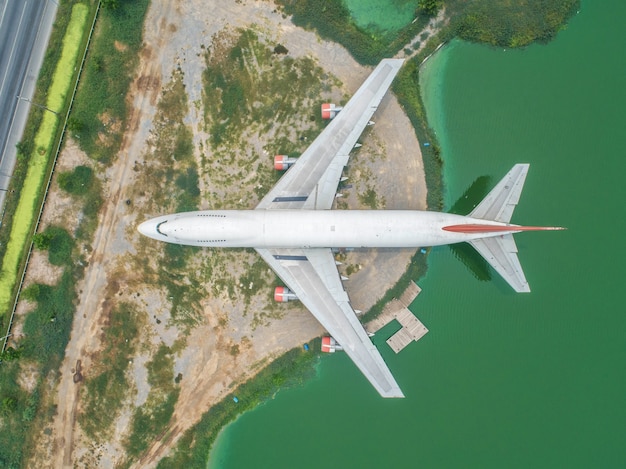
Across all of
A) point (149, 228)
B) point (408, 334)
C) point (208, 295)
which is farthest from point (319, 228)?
point (149, 228)

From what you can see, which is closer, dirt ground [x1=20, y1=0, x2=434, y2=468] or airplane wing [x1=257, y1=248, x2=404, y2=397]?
airplane wing [x1=257, y1=248, x2=404, y2=397]

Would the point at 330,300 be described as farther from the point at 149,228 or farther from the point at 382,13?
the point at 382,13

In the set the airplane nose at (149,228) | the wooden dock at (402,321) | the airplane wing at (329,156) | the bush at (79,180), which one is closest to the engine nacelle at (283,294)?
the airplane wing at (329,156)

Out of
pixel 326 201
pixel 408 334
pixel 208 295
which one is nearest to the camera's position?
pixel 326 201

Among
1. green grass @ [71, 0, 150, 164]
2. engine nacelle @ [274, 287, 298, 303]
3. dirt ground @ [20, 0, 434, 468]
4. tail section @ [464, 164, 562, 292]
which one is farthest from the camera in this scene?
Result: green grass @ [71, 0, 150, 164]

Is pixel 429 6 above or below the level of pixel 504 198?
above

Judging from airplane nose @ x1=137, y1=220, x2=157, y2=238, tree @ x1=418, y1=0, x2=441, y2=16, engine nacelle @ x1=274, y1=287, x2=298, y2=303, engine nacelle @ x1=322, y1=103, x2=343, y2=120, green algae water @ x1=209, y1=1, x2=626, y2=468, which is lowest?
green algae water @ x1=209, y1=1, x2=626, y2=468

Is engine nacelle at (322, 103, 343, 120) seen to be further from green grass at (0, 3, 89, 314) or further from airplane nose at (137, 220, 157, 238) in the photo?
green grass at (0, 3, 89, 314)

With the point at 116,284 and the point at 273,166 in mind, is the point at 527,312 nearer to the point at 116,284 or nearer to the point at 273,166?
the point at 273,166

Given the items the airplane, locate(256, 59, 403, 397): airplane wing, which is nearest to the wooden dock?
the airplane
